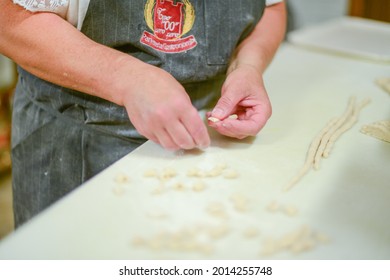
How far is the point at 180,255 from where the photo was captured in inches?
22.2

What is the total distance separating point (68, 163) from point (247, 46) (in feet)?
1.46

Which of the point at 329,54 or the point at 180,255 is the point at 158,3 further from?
the point at 329,54

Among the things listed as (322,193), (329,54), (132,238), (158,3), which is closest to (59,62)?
(158,3)

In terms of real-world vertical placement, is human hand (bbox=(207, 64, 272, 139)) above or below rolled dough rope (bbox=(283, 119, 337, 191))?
above

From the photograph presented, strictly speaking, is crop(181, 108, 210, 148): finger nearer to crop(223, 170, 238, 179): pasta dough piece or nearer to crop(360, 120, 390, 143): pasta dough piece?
crop(223, 170, 238, 179): pasta dough piece

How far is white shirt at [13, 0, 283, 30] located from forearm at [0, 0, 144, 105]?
12mm

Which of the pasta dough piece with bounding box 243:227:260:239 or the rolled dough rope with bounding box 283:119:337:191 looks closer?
the pasta dough piece with bounding box 243:227:260:239

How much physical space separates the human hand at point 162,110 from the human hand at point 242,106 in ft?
0.27

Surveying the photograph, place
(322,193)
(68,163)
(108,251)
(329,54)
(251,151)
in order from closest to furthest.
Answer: (108,251), (322,193), (251,151), (68,163), (329,54)

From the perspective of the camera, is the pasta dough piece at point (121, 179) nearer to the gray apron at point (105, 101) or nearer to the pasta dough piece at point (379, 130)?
the gray apron at point (105, 101)

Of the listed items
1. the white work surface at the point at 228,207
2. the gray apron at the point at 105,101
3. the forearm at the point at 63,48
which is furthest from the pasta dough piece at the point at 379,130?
the forearm at the point at 63,48

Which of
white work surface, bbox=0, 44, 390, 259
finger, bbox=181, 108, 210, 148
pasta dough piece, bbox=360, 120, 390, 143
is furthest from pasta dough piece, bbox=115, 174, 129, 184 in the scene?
pasta dough piece, bbox=360, 120, 390, 143

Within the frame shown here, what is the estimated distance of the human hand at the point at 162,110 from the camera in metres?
0.68

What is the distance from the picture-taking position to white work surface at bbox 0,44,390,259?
22.4 inches
